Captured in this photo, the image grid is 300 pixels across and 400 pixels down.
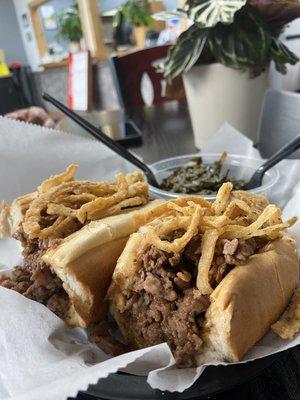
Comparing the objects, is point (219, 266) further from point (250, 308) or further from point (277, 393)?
point (277, 393)

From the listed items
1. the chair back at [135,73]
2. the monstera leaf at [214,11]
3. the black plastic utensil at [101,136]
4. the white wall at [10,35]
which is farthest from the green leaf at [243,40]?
the white wall at [10,35]

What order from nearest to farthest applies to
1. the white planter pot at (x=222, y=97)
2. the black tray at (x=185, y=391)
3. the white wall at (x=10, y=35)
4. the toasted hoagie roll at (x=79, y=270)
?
1. the black tray at (x=185, y=391)
2. the toasted hoagie roll at (x=79, y=270)
3. the white planter pot at (x=222, y=97)
4. the white wall at (x=10, y=35)

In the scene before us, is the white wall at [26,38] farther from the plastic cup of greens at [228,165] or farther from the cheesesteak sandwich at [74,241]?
the cheesesteak sandwich at [74,241]

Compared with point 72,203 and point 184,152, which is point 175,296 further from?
point 184,152

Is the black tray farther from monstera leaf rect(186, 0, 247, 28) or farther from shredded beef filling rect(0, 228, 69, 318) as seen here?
monstera leaf rect(186, 0, 247, 28)

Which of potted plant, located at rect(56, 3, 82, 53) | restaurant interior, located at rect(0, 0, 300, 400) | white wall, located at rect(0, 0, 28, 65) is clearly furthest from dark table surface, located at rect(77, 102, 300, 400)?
white wall, located at rect(0, 0, 28, 65)

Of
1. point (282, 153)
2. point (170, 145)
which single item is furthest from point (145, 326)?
point (170, 145)
